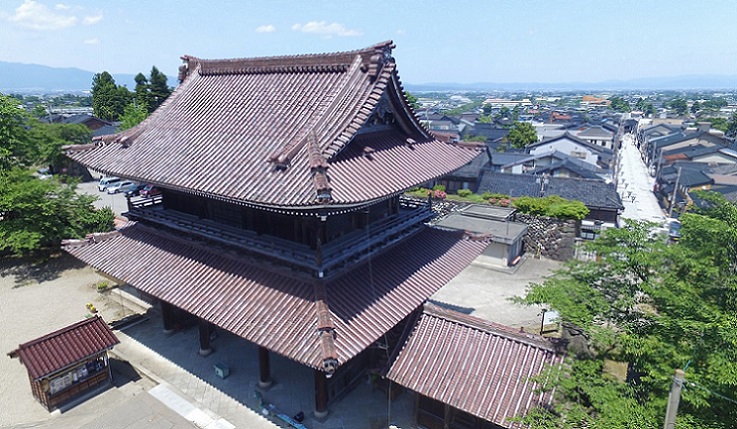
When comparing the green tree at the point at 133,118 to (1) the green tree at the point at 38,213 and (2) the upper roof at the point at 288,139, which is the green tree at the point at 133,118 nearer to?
(1) the green tree at the point at 38,213

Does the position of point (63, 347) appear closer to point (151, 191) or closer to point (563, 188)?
point (151, 191)

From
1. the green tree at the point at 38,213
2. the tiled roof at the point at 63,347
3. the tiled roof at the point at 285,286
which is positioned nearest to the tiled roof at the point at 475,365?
the tiled roof at the point at 285,286

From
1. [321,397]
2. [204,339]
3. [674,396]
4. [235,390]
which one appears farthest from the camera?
[204,339]

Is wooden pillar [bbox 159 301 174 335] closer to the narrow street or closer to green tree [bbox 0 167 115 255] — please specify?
green tree [bbox 0 167 115 255]

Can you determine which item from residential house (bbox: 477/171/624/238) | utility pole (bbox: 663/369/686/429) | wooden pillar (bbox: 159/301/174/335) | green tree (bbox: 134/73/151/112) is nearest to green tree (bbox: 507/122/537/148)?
residential house (bbox: 477/171/624/238)

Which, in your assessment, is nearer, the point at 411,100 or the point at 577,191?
the point at 577,191

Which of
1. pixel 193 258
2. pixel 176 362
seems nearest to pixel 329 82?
pixel 193 258

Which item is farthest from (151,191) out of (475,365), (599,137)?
(599,137)

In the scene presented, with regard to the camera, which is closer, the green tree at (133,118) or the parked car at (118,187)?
the parked car at (118,187)
